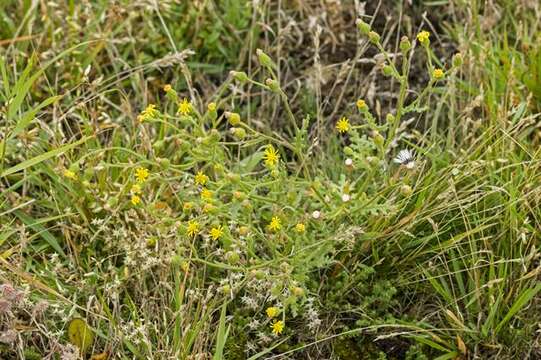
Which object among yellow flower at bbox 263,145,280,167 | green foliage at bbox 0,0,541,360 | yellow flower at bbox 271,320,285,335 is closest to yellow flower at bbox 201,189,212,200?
green foliage at bbox 0,0,541,360

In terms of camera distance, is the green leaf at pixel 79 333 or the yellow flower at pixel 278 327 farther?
the green leaf at pixel 79 333

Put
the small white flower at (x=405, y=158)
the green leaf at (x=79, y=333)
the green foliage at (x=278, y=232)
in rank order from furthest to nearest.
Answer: the small white flower at (x=405, y=158), the green leaf at (x=79, y=333), the green foliage at (x=278, y=232)

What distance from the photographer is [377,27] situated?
11.3ft

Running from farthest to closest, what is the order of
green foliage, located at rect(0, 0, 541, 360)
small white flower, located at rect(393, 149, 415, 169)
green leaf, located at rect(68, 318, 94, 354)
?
small white flower, located at rect(393, 149, 415, 169) → green leaf, located at rect(68, 318, 94, 354) → green foliage, located at rect(0, 0, 541, 360)

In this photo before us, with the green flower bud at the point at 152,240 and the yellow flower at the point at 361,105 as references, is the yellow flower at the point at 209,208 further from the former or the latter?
the yellow flower at the point at 361,105

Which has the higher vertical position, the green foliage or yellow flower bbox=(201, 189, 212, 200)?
yellow flower bbox=(201, 189, 212, 200)

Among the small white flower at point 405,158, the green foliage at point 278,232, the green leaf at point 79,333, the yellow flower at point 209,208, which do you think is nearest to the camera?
the yellow flower at point 209,208

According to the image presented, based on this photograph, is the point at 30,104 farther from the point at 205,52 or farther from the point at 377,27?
the point at 377,27

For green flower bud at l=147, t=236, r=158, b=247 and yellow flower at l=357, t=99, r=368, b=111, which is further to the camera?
green flower bud at l=147, t=236, r=158, b=247

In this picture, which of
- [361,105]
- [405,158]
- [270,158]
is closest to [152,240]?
[270,158]

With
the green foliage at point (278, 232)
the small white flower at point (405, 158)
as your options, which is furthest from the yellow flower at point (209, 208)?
the small white flower at point (405, 158)

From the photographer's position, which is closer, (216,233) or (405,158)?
(216,233)

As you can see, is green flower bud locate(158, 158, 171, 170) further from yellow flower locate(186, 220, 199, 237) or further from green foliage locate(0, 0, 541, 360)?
yellow flower locate(186, 220, 199, 237)

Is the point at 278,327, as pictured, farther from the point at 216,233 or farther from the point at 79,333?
the point at 79,333
